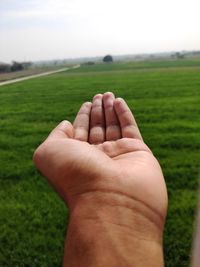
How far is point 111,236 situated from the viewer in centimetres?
146

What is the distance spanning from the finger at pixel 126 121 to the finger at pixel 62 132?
0.36 metres

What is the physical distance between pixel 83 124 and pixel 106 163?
83cm

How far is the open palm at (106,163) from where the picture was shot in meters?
1.77

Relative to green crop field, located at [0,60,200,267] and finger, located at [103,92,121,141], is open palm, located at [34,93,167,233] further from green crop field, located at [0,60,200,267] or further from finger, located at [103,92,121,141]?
green crop field, located at [0,60,200,267]

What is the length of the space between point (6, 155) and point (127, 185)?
672cm

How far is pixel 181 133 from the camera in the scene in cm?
938

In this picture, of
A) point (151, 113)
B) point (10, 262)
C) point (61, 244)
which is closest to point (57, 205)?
point (61, 244)

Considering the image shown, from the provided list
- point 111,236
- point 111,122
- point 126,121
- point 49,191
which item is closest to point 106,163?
point 111,236

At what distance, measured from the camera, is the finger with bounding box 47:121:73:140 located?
2.51 metres

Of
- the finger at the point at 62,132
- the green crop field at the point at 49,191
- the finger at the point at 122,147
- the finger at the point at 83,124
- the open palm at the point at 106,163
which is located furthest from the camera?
the green crop field at the point at 49,191

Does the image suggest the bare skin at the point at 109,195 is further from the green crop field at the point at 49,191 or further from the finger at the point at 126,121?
the green crop field at the point at 49,191

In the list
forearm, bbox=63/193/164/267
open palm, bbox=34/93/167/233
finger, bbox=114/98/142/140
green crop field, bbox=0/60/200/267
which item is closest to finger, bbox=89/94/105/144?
open palm, bbox=34/93/167/233

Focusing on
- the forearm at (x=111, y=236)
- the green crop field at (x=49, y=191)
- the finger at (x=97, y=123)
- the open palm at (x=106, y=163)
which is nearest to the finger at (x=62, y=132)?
the open palm at (x=106, y=163)

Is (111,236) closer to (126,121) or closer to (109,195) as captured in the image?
(109,195)
